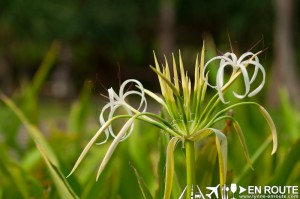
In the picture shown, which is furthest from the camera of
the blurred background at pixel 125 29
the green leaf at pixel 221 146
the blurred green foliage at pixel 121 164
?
the blurred background at pixel 125 29

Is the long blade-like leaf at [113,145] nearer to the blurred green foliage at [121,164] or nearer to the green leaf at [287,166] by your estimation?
the blurred green foliage at [121,164]

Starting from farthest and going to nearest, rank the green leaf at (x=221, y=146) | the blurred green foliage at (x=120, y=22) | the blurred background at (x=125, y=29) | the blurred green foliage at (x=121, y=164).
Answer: the blurred green foliage at (x=120, y=22) → the blurred background at (x=125, y=29) → the blurred green foliage at (x=121, y=164) → the green leaf at (x=221, y=146)

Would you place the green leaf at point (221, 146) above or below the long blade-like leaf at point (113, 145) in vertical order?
below

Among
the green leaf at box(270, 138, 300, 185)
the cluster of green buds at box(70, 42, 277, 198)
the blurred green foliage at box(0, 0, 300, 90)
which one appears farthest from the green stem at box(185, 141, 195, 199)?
the blurred green foliage at box(0, 0, 300, 90)

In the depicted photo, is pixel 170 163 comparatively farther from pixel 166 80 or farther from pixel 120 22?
pixel 120 22

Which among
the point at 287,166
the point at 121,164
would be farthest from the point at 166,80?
the point at 121,164

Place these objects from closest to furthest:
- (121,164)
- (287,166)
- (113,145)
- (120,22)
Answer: (113,145) < (287,166) < (121,164) < (120,22)

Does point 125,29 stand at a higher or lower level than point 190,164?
lower

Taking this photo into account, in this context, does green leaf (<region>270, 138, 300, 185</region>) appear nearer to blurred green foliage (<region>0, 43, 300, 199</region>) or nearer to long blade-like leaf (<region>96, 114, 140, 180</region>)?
blurred green foliage (<region>0, 43, 300, 199</region>)

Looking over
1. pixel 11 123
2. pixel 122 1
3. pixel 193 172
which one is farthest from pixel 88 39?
pixel 193 172

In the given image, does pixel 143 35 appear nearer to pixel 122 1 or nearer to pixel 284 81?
pixel 122 1

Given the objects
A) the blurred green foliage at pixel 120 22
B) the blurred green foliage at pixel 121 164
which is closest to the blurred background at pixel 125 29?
the blurred green foliage at pixel 120 22
